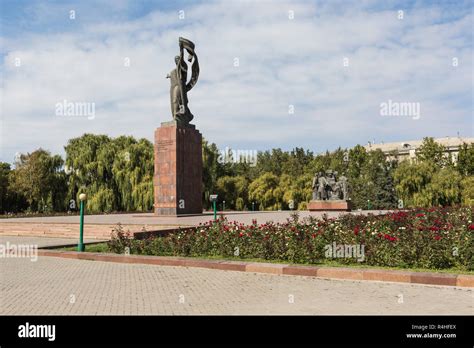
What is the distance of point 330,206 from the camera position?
2652 centimetres

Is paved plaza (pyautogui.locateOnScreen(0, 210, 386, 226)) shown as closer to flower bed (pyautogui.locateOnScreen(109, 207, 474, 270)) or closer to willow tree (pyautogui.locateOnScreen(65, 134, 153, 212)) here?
flower bed (pyautogui.locateOnScreen(109, 207, 474, 270))

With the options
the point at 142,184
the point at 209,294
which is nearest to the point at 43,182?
the point at 142,184

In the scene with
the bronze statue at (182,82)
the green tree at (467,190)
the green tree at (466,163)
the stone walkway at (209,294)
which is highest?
the bronze statue at (182,82)

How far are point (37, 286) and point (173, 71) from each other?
16.4 m

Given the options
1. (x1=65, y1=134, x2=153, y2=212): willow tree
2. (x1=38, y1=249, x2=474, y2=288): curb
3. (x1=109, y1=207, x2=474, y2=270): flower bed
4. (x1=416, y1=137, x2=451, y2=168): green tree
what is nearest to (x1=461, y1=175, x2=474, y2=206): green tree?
(x1=416, y1=137, x2=451, y2=168): green tree

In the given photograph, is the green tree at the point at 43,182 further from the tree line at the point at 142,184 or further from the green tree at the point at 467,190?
the green tree at the point at 467,190

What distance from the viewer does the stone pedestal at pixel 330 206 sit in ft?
86.2

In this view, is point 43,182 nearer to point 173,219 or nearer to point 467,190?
point 173,219

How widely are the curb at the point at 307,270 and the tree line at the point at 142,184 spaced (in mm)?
25678

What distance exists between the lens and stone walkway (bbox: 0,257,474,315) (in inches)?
212

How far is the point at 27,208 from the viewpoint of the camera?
42.3m

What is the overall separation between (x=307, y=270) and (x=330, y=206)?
19459mm

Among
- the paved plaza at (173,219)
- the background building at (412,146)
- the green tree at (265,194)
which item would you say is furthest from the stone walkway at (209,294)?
the background building at (412,146)

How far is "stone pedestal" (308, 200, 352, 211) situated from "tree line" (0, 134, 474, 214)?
8893 millimetres
